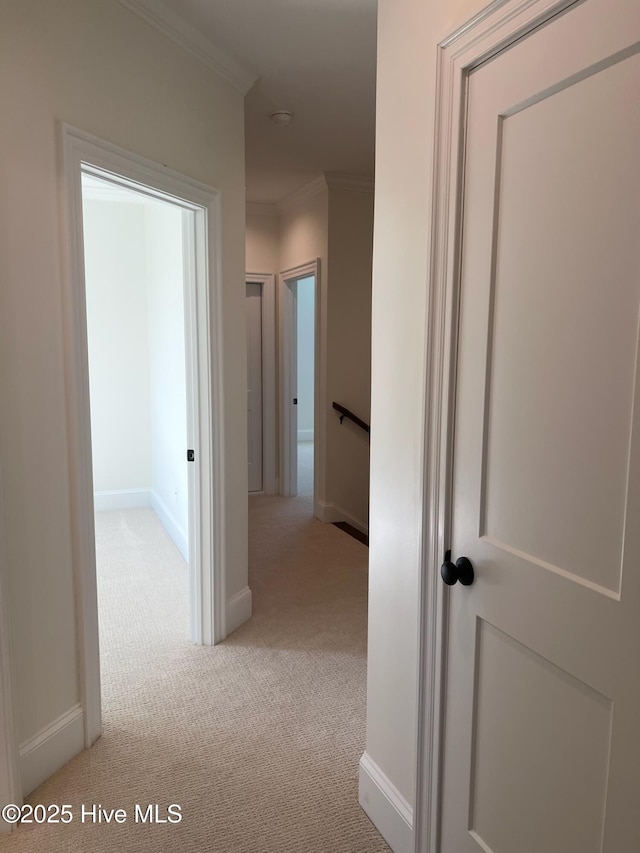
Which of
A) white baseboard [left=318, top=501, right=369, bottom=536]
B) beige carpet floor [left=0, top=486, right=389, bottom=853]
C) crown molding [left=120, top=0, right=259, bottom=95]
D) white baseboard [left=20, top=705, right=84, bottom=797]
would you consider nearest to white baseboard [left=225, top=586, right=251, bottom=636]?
beige carpet floor [left=0, top=486, right=389, bottom=853]

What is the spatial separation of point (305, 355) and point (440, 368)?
8.05 m

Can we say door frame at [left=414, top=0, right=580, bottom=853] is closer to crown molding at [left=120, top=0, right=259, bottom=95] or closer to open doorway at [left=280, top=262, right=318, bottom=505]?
crown molding at [left=120, top=0, right=259, bottom=95]

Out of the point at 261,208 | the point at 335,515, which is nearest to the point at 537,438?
the point at 335,515

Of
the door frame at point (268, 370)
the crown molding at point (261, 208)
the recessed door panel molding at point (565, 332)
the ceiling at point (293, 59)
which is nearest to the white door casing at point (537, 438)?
the recessed door panel molding at point (565, 332)

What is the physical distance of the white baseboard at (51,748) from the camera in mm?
1903

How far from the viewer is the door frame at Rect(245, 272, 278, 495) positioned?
18.3 feet

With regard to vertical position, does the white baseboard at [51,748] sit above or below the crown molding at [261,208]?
below

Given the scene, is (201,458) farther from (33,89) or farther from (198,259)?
(33,89)

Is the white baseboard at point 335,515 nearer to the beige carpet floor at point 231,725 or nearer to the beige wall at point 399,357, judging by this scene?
the beige carpet floor at point 231,725

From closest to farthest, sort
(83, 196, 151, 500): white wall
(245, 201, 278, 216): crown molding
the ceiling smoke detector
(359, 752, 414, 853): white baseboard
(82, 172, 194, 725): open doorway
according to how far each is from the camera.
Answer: (359, 752, 414, 853): white baseboard, the ceiling smoke detector, (82, 172, 194, 725): open doorway, (83, 196, 151, 500): white wall, (245, 201, 278, 216): crown molding

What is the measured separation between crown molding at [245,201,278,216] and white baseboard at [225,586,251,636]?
3661 millimetres

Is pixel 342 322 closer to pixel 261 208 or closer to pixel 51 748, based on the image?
pixel 261 208

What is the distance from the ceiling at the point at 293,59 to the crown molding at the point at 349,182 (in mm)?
527

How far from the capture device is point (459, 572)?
1.37 m
